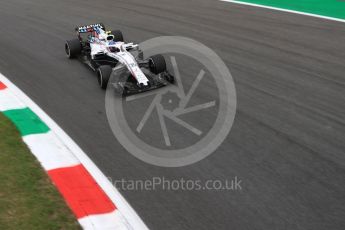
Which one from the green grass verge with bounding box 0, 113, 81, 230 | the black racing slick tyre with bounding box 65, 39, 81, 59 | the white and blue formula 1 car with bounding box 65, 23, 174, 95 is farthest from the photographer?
the black racing slick tyre with bounding box 65, 39, 81, 59

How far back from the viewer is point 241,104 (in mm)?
7664

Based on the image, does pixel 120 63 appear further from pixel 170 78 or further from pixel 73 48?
pixel 73 48

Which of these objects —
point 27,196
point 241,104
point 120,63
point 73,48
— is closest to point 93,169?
point 27,196

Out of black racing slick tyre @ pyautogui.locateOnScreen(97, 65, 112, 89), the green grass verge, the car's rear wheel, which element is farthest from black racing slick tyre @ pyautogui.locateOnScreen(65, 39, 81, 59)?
the green grass verge

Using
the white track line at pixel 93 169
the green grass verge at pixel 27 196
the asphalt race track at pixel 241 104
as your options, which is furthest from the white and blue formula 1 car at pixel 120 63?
the green grass verge at pixel 27 196

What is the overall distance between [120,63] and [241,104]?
8.54 feet

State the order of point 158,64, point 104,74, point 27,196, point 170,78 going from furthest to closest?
1. point 158,64
2. point 170,78
3. point 104,74
4. point 27,196

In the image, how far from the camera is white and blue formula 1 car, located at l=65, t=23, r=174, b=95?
8.16 m

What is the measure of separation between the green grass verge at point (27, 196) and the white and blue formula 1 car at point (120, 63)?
261 centimetres

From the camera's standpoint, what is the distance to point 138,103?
7.79 metres

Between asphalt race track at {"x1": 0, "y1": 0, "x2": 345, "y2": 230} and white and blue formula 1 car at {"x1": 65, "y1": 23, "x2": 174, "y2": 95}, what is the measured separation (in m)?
0.32

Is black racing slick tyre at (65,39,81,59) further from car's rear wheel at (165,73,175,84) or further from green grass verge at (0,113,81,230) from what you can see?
green grass verge at (0,113,81,230)

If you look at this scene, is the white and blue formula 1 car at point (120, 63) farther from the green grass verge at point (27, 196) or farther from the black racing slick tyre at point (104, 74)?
the green grass verge at point (27, 196)

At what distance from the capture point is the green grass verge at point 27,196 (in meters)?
4.54
